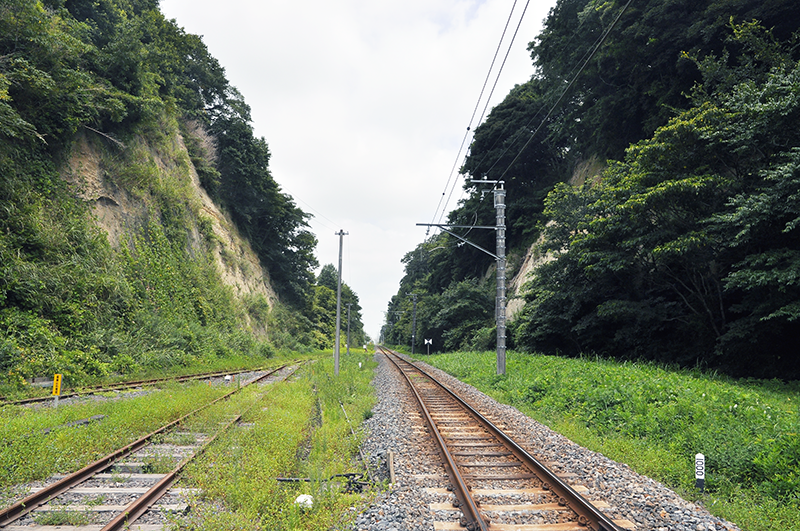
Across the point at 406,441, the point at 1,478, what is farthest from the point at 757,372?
the point at 1,478

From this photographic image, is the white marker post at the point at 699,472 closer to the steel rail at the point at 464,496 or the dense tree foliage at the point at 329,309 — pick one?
the steel rail at the point at 464,496

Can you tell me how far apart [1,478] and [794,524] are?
954 cm

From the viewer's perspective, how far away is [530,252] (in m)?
32.3

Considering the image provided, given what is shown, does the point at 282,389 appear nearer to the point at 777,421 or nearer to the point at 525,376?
the point at 525,376

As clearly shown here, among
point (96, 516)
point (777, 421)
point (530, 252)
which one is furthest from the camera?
point (530, 252)

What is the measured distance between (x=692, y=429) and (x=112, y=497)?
8.74 meters

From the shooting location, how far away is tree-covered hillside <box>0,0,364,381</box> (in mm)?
13680

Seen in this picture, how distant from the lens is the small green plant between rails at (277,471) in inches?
178

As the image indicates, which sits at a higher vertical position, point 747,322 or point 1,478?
point 747,322

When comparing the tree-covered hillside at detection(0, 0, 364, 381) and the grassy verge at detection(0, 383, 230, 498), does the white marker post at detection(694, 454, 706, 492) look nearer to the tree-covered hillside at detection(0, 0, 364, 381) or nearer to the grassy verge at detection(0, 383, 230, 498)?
the grassy verge at detection(0, 383, 230, 498)

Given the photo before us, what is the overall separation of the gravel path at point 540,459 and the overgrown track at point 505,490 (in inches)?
10.9

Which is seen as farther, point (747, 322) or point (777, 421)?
point (747, 322)

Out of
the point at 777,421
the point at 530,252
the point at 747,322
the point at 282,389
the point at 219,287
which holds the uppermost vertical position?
the point at 530,252

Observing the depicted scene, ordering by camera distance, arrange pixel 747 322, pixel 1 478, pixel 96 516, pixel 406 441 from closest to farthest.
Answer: pixel 96 516
pixel 1 478
pixel 406 441
pixel 747 322
